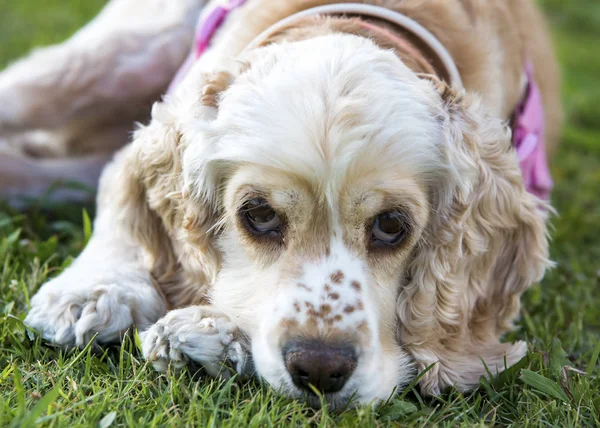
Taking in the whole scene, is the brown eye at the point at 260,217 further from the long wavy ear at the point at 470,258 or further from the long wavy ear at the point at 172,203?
the long wavy ear at the point at 470,258

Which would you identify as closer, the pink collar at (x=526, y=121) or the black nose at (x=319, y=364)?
the black nose at (x=319, y=364)

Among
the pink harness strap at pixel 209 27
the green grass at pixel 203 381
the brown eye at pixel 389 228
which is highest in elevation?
the pink harness strap at pixel 209 27

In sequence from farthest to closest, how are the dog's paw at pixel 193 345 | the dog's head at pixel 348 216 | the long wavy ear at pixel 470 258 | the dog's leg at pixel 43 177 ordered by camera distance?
the dog's leg at pixel 43 177 < the long wavy ear at pixel 470 258 < the dog's paw at pixel 193 345 < the dog's head at pixel 348 216

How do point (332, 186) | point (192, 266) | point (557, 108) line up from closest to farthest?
point (332, 186)
point (192, 266)
point (557, 108)

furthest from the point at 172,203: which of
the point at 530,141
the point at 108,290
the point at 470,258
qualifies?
the point at 530,141

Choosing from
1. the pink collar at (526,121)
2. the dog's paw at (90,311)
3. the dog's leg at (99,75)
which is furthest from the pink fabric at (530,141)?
the dog's leg at (99,75)

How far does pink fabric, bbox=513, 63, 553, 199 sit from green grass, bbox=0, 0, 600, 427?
461 millimetres

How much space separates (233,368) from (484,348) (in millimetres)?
Answer: 967

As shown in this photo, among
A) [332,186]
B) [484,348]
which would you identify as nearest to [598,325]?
[484,348]

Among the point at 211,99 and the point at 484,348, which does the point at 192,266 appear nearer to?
the point at 211,99

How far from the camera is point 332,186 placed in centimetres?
256

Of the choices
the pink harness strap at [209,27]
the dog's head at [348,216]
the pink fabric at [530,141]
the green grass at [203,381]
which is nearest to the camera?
the green grass at [203,381]

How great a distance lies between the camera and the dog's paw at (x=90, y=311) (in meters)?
2.87

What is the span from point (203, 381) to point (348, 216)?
2.36ft
